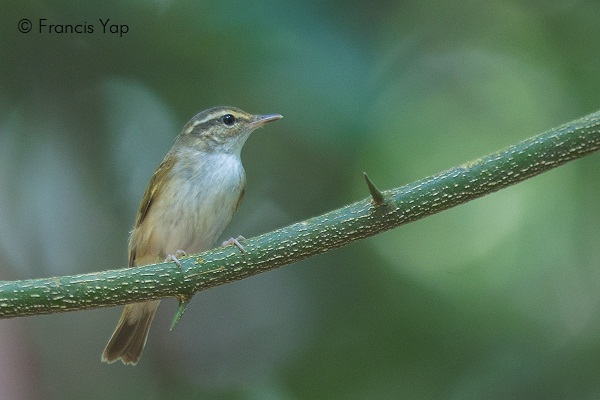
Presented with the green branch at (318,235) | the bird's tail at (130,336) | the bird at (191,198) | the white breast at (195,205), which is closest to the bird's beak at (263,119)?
the bird at (191,198)

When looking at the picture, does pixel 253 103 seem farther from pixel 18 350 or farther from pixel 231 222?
pixel 18 350

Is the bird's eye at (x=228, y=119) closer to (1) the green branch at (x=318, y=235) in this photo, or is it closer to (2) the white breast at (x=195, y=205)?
(2) the white breast at (x=195, y=205)
